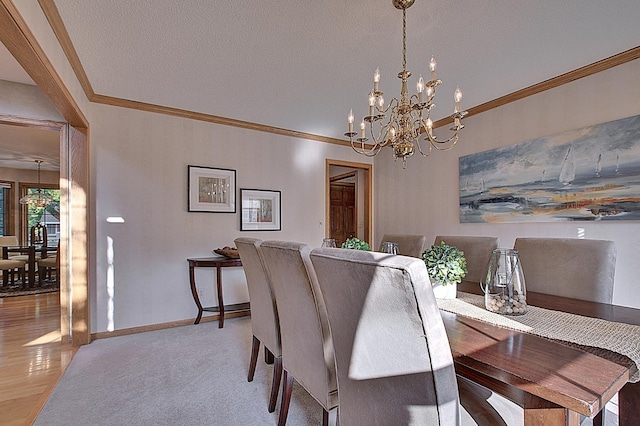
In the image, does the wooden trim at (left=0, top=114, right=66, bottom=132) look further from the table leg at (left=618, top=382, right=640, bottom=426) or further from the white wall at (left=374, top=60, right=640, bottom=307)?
the table leg at (left=618, top=382, right=640, bottom=426)

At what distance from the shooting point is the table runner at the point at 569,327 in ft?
3.42

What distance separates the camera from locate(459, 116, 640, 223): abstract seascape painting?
93.5 inches

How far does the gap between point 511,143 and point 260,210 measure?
2.94 meters

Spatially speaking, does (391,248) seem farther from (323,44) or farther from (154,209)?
(154,209)

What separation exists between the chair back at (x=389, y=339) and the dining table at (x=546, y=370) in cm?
22

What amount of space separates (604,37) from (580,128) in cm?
74

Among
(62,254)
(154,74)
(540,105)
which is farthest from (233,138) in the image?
(540,105)

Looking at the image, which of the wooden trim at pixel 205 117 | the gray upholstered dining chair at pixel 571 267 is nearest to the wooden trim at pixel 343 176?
the wooden trim at pixel 205 117

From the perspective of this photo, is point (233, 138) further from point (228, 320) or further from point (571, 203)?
point (571, 203)

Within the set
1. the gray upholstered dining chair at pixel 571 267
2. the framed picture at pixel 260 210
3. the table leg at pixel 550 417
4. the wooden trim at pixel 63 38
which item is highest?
the wooden trim at pixel 63 38

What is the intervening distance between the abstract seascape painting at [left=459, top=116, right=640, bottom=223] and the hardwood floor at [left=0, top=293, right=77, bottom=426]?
158 inches

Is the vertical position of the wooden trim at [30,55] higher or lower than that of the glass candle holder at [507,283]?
higher

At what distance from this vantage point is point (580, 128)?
2643 mm

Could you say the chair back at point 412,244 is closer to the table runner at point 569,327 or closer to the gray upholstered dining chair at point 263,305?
the table runner at point 569,327
